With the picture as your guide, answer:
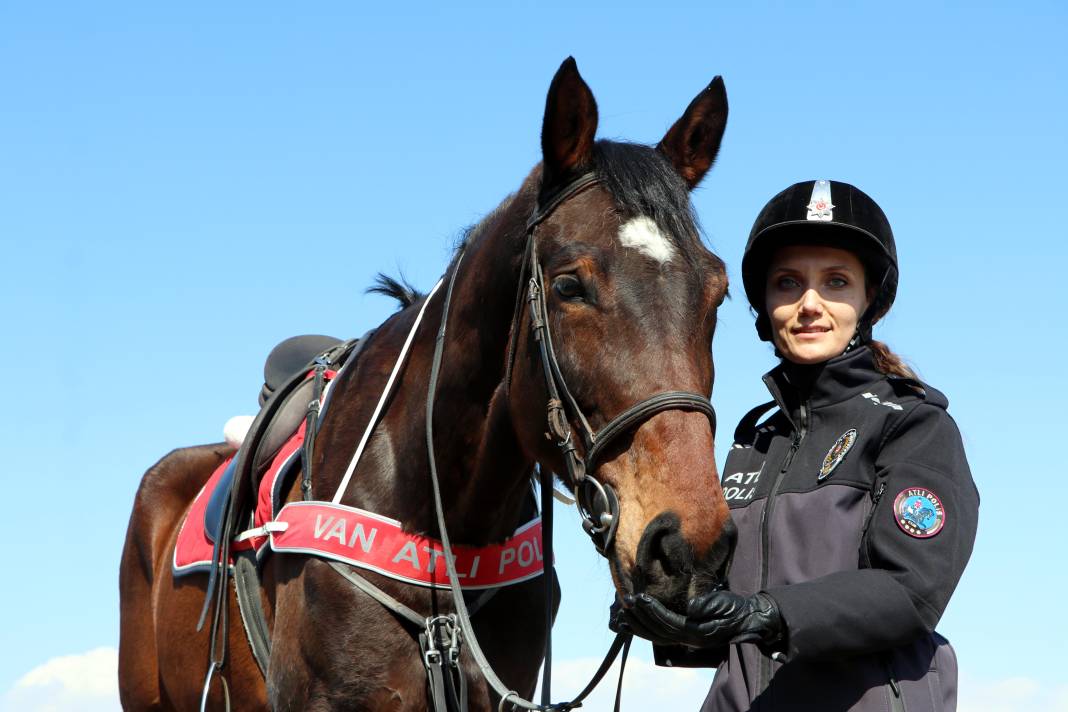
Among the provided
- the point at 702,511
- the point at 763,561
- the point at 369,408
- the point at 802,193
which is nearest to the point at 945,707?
the point at 763,561

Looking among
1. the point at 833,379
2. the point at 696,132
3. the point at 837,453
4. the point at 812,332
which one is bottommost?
the point at 837,453

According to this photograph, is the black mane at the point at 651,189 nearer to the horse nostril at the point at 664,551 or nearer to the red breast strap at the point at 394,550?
the horse nostril at the point at 664,551

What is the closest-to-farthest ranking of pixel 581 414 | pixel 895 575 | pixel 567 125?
1. pixel 895 575
2. pixel 581 414
3. pixel 567 125

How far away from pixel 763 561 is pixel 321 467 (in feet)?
6.11

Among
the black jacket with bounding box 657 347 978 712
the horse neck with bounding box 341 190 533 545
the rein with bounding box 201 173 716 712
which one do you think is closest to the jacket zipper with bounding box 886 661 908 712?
the black jacket with bounding box 657 347 978 712

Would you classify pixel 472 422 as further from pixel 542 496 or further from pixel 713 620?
pixel 713 620

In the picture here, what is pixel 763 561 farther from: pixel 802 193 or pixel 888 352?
pixel 802 193

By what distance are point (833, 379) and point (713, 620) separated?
889 millimetres

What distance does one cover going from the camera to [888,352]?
11.2 feet

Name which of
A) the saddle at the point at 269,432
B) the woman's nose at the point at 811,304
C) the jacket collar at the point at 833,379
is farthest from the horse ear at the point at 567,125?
the saddle at the point at 269,432

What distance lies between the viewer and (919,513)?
292 centimetres

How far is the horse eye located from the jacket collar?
652 mm

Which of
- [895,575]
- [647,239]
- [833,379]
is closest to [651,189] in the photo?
[647,239]

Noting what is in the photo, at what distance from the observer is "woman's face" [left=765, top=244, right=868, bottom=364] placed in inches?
134
